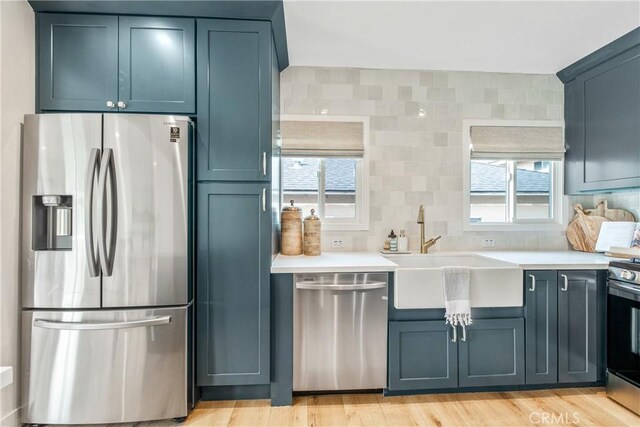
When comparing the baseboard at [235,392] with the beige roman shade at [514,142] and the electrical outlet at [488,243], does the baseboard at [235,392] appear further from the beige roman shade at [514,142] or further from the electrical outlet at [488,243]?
the beige roman shade at [514,142]

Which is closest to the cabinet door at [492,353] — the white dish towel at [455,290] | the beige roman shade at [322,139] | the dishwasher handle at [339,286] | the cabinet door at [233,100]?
the white dish towel at [455,290]

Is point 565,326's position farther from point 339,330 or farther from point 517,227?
point 339,330

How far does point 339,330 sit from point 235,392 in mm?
797

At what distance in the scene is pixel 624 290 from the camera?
7.05ft

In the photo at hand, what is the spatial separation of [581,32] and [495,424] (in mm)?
2664

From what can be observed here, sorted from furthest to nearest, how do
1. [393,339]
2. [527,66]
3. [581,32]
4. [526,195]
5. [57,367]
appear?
[526,195]
[527,66]
[581,32]
[393,339]
[57,367]

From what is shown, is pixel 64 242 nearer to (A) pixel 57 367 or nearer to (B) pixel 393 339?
(A) pixel 57 367

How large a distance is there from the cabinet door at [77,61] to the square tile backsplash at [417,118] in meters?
1.27

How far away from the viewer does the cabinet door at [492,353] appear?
2.25m

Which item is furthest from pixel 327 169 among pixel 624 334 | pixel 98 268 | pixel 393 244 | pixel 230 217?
pixel 624 334

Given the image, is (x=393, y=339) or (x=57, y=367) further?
(x=393, y=339)

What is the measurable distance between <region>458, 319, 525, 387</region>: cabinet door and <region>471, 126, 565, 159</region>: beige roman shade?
4.84 feet

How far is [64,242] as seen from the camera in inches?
78.1

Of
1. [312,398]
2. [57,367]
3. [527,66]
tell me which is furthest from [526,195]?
[57,367]
